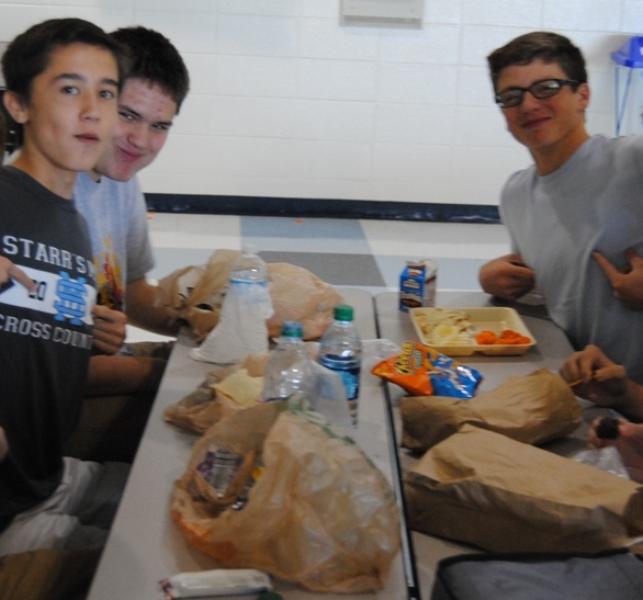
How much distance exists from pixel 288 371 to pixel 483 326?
2.74 ft

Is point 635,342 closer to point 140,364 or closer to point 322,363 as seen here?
point 322,363

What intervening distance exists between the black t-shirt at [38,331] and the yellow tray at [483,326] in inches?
29.3

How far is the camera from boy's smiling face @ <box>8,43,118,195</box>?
1.79 metres

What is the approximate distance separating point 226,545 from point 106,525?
0.70 meters

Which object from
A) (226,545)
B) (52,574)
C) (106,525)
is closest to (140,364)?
(106,525)

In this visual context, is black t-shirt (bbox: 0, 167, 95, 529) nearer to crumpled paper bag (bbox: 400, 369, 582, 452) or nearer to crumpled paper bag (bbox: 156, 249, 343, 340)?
crumpled paper bag (bbox: 156, 249, 343, 340)

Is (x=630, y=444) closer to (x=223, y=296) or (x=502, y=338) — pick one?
(x=502, y=338)

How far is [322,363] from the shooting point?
175 centimetres

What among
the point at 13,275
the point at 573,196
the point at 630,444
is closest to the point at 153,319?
the point at 13,275

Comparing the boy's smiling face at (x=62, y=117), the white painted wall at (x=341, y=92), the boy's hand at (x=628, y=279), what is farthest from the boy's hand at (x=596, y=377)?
the white painted wall at (x=341, y=92)

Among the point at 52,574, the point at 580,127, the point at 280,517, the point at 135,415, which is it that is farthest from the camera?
the point at 580,127

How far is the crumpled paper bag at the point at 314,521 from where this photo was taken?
118cm

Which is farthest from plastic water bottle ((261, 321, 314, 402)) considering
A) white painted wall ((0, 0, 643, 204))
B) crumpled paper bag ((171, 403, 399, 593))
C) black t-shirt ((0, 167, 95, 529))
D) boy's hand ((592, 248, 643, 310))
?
white painted wall ((0, 0, 643, 204))

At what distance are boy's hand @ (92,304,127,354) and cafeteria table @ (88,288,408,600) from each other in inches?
9.1
